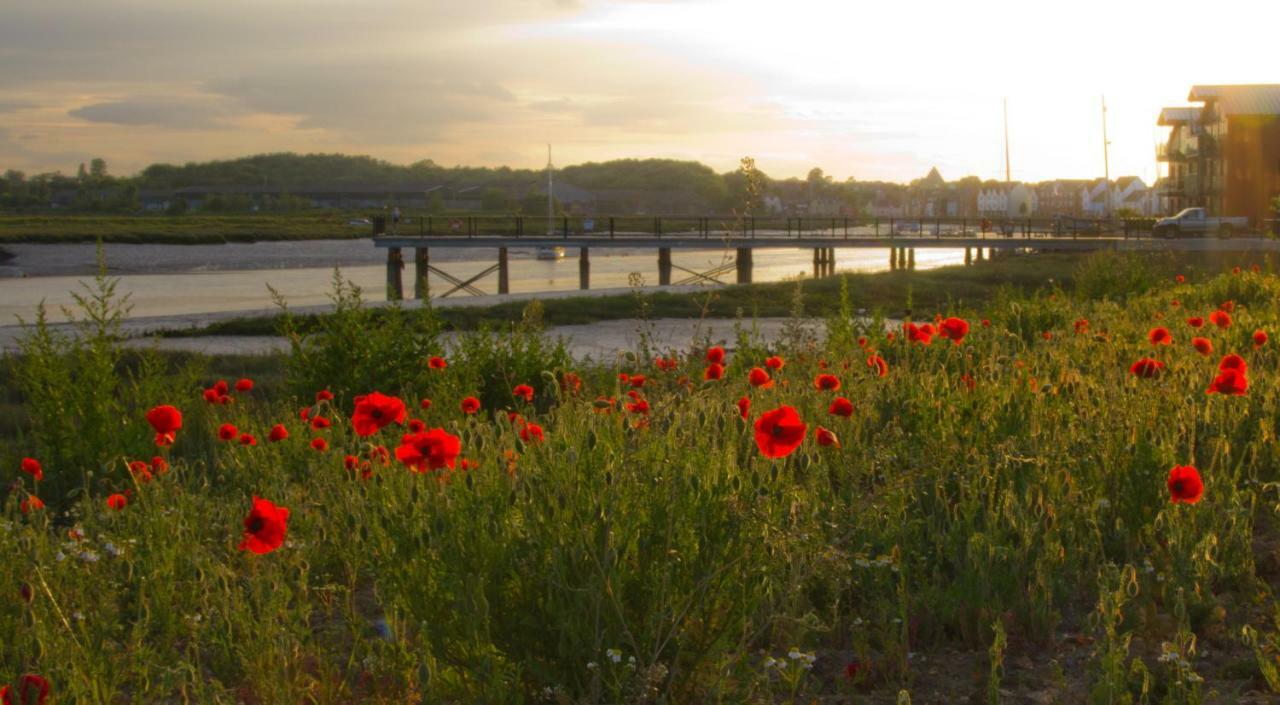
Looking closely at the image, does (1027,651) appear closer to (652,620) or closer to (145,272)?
(652,620)

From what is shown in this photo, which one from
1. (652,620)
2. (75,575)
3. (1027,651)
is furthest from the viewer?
(75,575)

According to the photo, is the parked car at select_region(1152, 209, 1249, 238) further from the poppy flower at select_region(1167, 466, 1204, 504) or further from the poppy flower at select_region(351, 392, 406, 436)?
the poppy flower at select_region(351, 392, 406, 436)

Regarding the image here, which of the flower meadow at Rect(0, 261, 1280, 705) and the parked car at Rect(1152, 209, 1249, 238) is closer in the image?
the flower meadow at Rect(0, 261, 1280, 705)

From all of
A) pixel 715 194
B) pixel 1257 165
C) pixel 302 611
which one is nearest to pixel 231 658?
pixel 302 611

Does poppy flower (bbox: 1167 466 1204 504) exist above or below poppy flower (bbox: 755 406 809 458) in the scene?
below

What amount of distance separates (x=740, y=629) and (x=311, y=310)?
656 inches

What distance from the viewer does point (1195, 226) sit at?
4891 centimetres

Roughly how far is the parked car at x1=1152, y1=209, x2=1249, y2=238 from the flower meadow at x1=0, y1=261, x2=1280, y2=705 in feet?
149

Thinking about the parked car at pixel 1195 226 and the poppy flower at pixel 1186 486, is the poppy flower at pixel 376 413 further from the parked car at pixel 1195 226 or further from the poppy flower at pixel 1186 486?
the parked car at pixel 1195 226

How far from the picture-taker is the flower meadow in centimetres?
292

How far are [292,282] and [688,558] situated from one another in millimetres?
48248

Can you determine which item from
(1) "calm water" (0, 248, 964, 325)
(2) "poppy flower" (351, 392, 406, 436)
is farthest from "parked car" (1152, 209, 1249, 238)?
(2) "poppy flower" (351, 392, 406, 436)

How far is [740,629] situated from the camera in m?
3.10

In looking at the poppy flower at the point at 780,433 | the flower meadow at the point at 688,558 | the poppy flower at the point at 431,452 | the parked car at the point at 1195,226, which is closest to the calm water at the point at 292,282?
the parked car at the point at 1195,226
